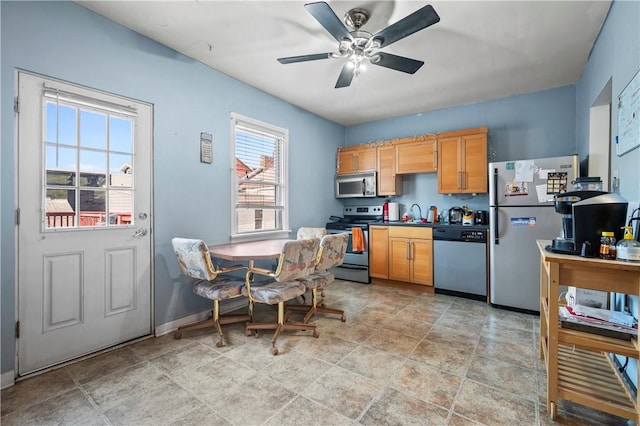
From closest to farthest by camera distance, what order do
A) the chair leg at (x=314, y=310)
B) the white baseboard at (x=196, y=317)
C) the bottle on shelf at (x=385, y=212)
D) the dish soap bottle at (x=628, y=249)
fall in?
the dish soap bottle at (x=628, y=249)
the white baseboard at (x=196, y=317)
the chair leg at (x=314, y=310)
the bottle on shelf at (x=385, y=212)

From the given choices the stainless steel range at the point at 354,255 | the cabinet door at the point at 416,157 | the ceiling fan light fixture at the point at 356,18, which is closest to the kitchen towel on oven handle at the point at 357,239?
the stainless steel range at the point at 354,255

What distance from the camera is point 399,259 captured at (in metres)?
4.11

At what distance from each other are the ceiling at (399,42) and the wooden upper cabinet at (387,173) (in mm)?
906

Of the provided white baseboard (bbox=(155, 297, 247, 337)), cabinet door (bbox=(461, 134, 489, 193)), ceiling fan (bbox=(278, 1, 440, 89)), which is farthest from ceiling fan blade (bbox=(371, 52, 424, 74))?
white baseboard (bbox=(155, 297, 247, 337))

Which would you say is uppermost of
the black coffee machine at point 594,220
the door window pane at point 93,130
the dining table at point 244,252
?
the door window pane at point 93,130

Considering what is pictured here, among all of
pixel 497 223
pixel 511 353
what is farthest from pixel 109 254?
pixel 497 223

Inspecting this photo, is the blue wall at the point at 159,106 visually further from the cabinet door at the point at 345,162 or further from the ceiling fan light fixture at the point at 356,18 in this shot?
the ceiling fan light fixture at the point at 356,18

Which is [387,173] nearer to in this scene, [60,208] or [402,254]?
[402,254]

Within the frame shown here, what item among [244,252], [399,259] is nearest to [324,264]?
[244,252]

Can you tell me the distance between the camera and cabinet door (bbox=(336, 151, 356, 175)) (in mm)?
4942

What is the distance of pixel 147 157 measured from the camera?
2598mm

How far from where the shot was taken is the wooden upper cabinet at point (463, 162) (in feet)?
12.4

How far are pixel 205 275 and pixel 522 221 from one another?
3322 mm

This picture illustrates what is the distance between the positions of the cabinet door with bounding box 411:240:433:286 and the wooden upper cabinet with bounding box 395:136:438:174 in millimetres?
1109
